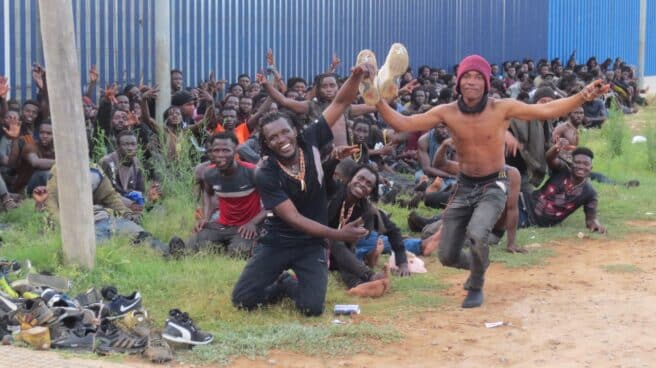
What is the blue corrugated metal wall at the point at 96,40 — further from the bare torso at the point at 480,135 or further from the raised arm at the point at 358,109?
the bare torso at the point at 480,135

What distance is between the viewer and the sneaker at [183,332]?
5785 millimetres

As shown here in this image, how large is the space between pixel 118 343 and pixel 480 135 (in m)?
2.94

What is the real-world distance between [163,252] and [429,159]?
14.6ft

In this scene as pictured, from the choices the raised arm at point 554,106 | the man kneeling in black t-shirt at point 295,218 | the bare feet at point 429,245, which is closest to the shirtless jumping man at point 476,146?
the raised arm at point 554,106

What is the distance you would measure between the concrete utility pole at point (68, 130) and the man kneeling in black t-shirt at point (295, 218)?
→ 1441 millimetres

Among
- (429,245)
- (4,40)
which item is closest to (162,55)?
(4,40)

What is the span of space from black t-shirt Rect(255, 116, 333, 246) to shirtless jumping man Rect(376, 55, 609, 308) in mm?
559

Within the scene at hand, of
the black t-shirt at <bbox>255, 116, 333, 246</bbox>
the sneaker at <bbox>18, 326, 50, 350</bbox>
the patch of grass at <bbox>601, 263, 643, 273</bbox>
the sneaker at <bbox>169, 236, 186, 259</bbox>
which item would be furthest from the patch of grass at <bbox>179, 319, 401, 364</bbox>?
the patch of grass at <bbox>601, 263, 643, 273</bbox>

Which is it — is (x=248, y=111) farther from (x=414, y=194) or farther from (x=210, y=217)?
(x=210, y=217)

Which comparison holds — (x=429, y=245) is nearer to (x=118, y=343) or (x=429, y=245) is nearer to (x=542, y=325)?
(x=542, y=325)

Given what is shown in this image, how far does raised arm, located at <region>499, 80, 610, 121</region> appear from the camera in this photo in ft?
21.3

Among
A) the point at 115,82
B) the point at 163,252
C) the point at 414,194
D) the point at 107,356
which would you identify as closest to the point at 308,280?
the point at 107,356

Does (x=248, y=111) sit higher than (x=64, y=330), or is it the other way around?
(x=248, y=111)

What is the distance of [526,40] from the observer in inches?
1091
